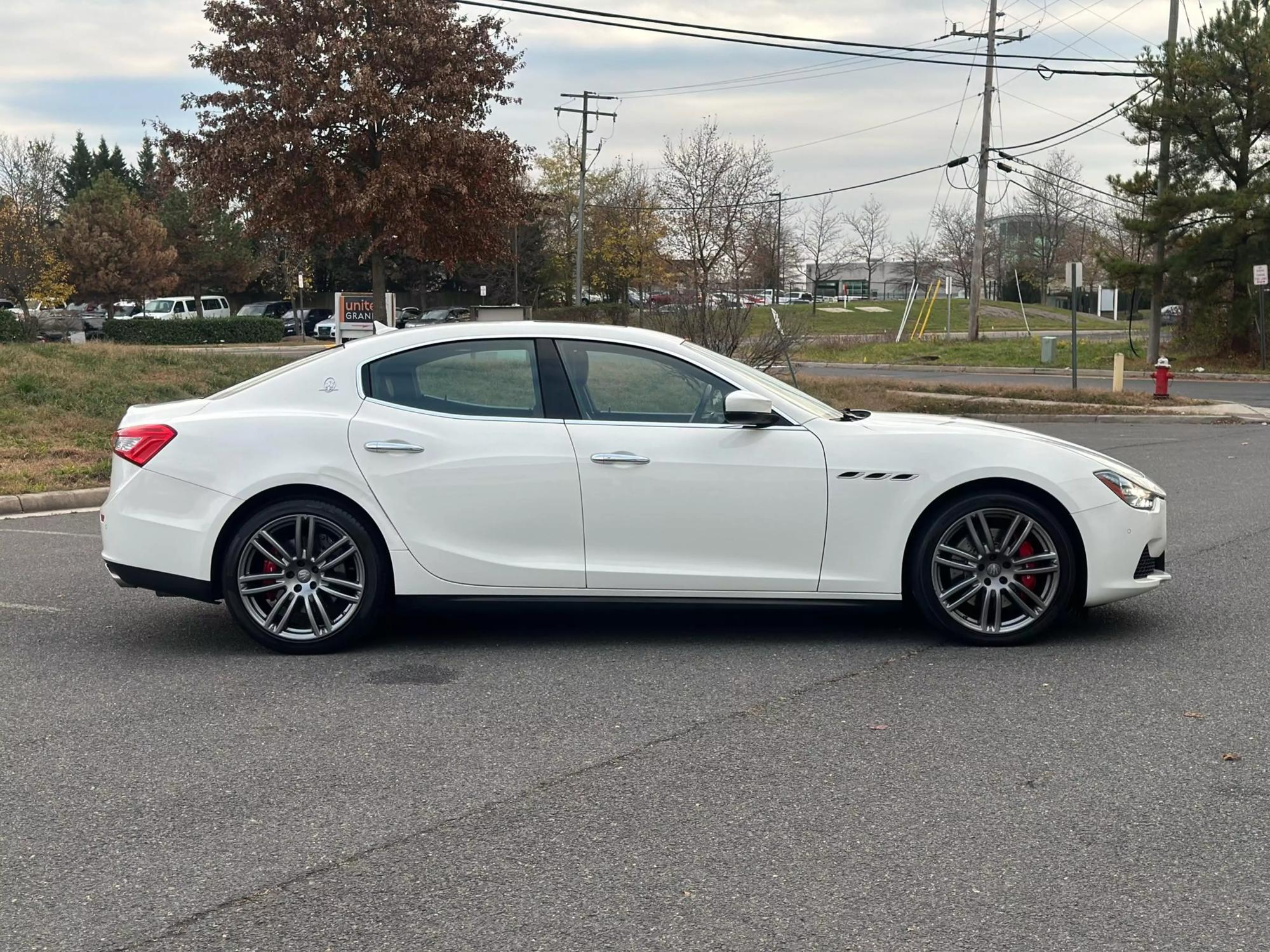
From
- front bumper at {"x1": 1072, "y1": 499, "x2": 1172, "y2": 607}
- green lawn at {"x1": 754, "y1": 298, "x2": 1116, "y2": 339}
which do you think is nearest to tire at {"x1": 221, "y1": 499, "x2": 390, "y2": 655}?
front bumper at {"x1": 1072, "y1": 499, "x2": 1172, "y2": 607}

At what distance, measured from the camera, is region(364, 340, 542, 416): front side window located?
6.09 metres

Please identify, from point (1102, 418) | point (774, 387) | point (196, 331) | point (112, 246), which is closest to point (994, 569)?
point (774, 387)

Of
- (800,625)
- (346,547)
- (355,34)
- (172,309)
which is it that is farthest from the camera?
(172,309)

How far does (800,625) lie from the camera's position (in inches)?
260

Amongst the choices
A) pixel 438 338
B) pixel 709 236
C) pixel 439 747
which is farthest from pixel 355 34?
pixel 439 747

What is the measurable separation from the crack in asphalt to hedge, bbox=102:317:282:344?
40.3 m

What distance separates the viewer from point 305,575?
5984 mm

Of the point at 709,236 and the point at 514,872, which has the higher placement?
the point at 709,236

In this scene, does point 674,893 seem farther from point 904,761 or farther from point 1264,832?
point 1264,832

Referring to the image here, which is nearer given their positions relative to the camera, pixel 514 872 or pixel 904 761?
pixel 514 872

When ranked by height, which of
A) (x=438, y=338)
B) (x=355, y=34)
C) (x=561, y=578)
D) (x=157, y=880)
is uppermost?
(x=355, y=34)

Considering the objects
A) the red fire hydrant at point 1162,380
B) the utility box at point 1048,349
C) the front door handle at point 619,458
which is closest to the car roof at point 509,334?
the front door handle at point 619,458

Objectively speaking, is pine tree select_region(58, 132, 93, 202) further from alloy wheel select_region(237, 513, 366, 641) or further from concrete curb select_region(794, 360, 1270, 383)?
alloy wheel select_region(237, 513, 366, 641)

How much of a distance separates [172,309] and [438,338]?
52698 millimetres
